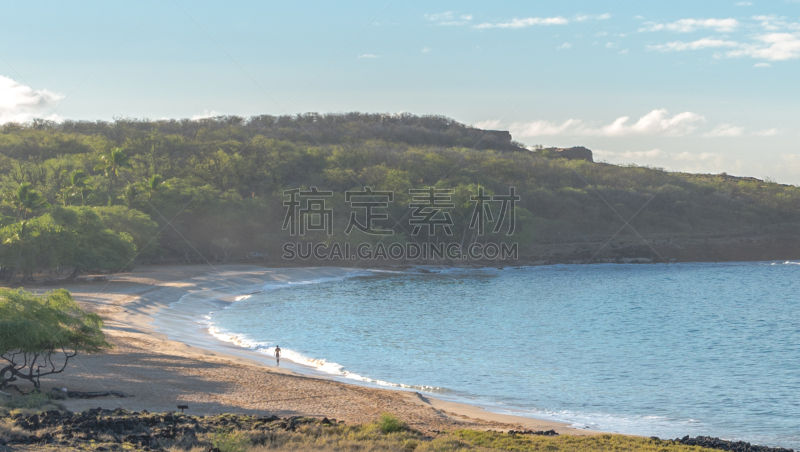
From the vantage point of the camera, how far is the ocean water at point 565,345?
18.6m

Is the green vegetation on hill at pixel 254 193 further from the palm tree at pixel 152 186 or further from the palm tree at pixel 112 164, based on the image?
the palm tree at pixel 152 186

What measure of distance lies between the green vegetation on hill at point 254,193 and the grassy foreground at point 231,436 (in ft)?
102

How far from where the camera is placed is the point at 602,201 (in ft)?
360

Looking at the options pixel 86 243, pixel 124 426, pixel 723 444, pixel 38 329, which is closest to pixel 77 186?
pixel 86 243

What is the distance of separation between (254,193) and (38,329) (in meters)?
67.2

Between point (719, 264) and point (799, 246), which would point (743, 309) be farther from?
point (799, 246)

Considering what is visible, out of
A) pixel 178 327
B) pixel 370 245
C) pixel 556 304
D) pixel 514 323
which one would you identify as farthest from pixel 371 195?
pixel 178 327

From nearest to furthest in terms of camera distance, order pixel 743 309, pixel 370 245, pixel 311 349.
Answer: pixel 311 349
pixel 743 309
pixel 370 245

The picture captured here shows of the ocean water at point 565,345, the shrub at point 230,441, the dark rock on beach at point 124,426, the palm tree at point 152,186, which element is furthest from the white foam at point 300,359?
the palm tree at point 152,186

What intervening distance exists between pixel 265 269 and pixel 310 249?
12886 millimetres

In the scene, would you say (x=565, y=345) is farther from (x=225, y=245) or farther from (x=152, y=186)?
(x=152, y=186)

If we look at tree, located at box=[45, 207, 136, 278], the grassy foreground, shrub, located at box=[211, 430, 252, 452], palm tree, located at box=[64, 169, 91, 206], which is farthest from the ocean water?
palm tree, located at box=[64, 169, 91, 206]

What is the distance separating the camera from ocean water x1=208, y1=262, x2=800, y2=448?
18.6 meters

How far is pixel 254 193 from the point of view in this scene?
80125 mm
